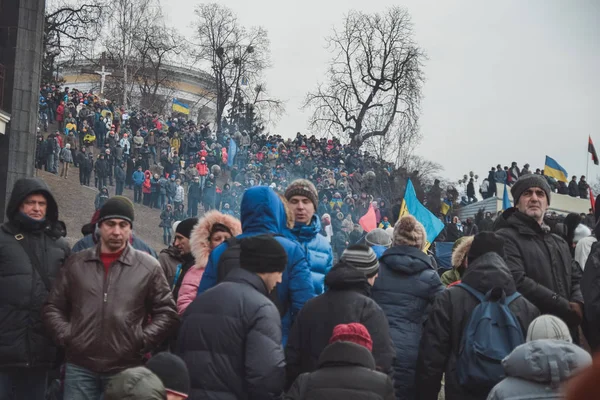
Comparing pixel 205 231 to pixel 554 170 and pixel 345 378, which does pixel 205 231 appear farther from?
pixel 554 170

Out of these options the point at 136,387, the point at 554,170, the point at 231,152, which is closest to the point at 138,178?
the point at 231,152

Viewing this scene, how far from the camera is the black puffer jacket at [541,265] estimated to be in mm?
5395

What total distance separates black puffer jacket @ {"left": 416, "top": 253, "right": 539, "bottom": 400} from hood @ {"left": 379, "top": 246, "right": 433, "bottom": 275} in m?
0.66

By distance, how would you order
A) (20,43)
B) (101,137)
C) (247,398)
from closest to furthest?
(247,398) < (20,43) < (101,137)

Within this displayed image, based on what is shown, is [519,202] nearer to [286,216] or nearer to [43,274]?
[286,216]

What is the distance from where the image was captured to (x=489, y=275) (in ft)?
15.8

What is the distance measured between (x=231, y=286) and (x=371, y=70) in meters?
44.5

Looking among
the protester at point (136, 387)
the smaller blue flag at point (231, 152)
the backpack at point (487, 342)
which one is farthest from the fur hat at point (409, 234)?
the smaller blue flag at point (231, 152)

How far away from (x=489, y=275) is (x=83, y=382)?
244cm

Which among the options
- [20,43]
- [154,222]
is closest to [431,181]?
[154,222]

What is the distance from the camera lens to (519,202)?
5777mm

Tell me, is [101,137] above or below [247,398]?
above

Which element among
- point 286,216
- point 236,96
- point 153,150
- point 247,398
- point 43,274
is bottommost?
point 247,398

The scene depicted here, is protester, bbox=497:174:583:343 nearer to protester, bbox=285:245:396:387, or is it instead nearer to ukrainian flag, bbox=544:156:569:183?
protester, bbox=285:245:396:387
